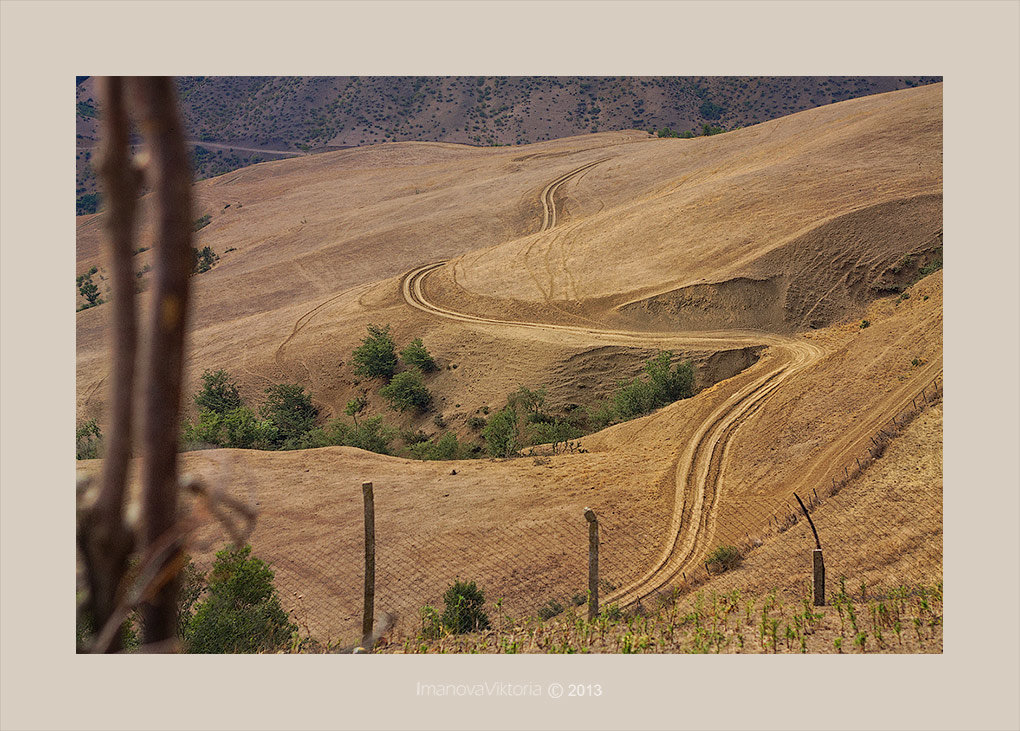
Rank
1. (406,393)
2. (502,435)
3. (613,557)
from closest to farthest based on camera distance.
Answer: (613,557)
(502,435)
(406,393)

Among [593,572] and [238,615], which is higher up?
[593,572]

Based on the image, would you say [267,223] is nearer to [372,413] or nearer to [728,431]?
[372,413]

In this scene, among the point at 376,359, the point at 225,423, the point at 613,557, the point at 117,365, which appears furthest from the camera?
the point at 376,359

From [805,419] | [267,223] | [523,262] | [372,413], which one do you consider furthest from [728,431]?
[267,223]

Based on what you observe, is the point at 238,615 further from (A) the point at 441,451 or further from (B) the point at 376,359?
(B) the point at 376,359

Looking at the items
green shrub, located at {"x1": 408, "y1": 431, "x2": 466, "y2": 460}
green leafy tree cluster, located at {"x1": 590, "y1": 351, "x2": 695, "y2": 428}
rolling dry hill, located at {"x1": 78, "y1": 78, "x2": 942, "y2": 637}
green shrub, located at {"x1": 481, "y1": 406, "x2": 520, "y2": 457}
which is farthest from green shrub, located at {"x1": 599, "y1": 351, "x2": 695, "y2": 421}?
green shrub, located at {"x1": 408, "y1": 431, "x2": 466, "y2": 460}

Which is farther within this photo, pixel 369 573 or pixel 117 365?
pixel 369 573

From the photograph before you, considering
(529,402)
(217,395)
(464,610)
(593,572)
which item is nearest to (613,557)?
(593,572)

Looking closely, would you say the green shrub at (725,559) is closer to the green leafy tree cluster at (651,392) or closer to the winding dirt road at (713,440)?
the winding dirt road at (713,440)
